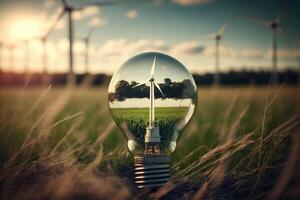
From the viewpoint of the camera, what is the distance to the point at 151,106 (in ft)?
13.5

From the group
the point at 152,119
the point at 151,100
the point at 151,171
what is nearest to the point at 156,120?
the point at 152,119

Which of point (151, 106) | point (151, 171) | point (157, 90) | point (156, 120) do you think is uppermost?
point (157, 90)

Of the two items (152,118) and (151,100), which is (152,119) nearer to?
(152,118)

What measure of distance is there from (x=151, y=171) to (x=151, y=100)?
55 cm

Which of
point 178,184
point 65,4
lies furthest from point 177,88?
point 65,4

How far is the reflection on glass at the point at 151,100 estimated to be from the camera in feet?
13.6

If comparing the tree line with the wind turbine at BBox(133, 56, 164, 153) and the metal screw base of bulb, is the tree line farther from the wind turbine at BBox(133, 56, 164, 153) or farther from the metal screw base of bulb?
the metal screw base of bulb

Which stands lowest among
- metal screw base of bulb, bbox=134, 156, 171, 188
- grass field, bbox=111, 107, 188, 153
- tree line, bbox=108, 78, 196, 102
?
metal screw base of bulb, bbox=134, 156, 171, 188

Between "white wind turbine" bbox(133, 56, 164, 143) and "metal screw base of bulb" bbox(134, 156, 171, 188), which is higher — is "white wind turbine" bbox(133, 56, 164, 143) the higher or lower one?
the higher one

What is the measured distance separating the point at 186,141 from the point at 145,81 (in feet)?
12.8

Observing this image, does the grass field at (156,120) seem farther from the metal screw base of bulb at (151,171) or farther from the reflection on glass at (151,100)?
the metal screw base of bulb at (151,171)

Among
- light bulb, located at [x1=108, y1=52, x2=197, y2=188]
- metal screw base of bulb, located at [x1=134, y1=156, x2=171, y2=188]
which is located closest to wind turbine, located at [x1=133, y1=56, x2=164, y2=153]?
light bulb, located at [x1=108, y1=52, x2=197, y2=188]

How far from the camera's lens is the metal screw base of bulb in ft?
13.5

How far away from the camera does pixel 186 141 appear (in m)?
7.92
